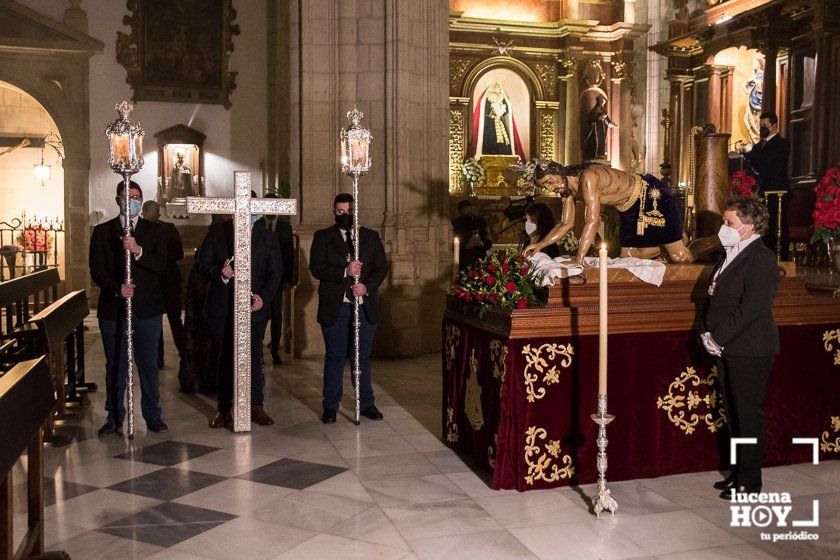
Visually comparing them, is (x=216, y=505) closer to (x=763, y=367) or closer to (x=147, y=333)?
(x=147, y=333)

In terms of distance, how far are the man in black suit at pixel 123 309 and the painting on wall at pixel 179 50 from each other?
12410 mm

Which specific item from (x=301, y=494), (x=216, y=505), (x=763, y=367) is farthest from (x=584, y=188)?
(x=216, y=505)

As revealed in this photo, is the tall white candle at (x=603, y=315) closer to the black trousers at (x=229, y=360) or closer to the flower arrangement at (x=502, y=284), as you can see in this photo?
the flower arrangement at (x=502, y=284)

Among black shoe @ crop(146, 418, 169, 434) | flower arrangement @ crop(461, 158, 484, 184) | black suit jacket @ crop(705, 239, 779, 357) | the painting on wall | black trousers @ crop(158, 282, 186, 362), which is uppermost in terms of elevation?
the painting on wall

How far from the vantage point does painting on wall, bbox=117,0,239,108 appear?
17.9m

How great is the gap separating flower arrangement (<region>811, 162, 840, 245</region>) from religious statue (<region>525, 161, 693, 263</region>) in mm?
1247

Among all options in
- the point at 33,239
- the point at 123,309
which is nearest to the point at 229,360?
the point at 123,309

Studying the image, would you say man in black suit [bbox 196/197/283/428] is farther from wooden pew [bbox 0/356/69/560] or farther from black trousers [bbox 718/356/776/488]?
black trousers [bbox 718/356/776/488]

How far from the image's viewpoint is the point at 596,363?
16.6 feet

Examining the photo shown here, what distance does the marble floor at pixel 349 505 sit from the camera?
407cm

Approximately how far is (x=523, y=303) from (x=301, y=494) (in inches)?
63.9

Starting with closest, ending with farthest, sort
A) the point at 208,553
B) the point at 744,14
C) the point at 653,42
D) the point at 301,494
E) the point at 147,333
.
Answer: the point at 208,553
the point at 301,494
the point at 147,333
the point at 744,14
the point at 653,42

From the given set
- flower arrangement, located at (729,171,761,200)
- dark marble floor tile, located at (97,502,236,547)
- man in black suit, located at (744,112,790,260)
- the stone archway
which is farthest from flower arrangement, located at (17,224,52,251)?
dark marble floor tile, located at (97,502,236,547)

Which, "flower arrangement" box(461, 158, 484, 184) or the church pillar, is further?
"flower arrangement" box(461, 158, 484, 184)
